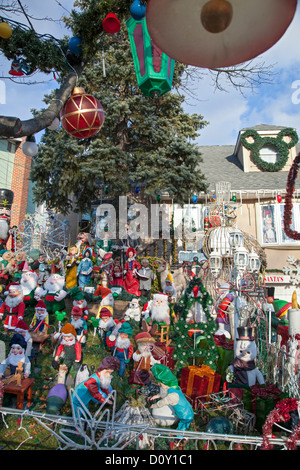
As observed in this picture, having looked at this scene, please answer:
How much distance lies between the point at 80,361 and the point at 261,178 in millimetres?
12962

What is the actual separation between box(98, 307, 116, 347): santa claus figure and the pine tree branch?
16.1 ft

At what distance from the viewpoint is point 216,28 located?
1.43 m

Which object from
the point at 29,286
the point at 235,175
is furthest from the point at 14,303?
the point at 235,175

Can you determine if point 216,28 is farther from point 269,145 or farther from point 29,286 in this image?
point 269,145

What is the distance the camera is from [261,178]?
51.5ft

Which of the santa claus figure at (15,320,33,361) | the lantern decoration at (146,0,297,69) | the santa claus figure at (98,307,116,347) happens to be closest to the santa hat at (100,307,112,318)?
the santa claus figure at (98,307,116,347)

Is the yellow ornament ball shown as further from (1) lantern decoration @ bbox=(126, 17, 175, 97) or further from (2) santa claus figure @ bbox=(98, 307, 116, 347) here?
(2) santa claus figure @ bbox=(98, 307, 116, 347)

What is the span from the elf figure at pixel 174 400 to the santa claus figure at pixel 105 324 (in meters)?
2.61

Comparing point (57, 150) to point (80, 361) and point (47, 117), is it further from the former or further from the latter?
point (47, 117)

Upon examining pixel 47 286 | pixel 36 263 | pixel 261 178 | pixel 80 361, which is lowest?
pixel 80 361

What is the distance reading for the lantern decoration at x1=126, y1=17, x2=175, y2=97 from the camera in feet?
10.2

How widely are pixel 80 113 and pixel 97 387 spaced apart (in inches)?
140

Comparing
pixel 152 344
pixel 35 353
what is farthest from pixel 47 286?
pixel 152 344

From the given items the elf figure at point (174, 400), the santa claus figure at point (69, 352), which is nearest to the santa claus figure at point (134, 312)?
the santa claus figure at point (69, 352)
